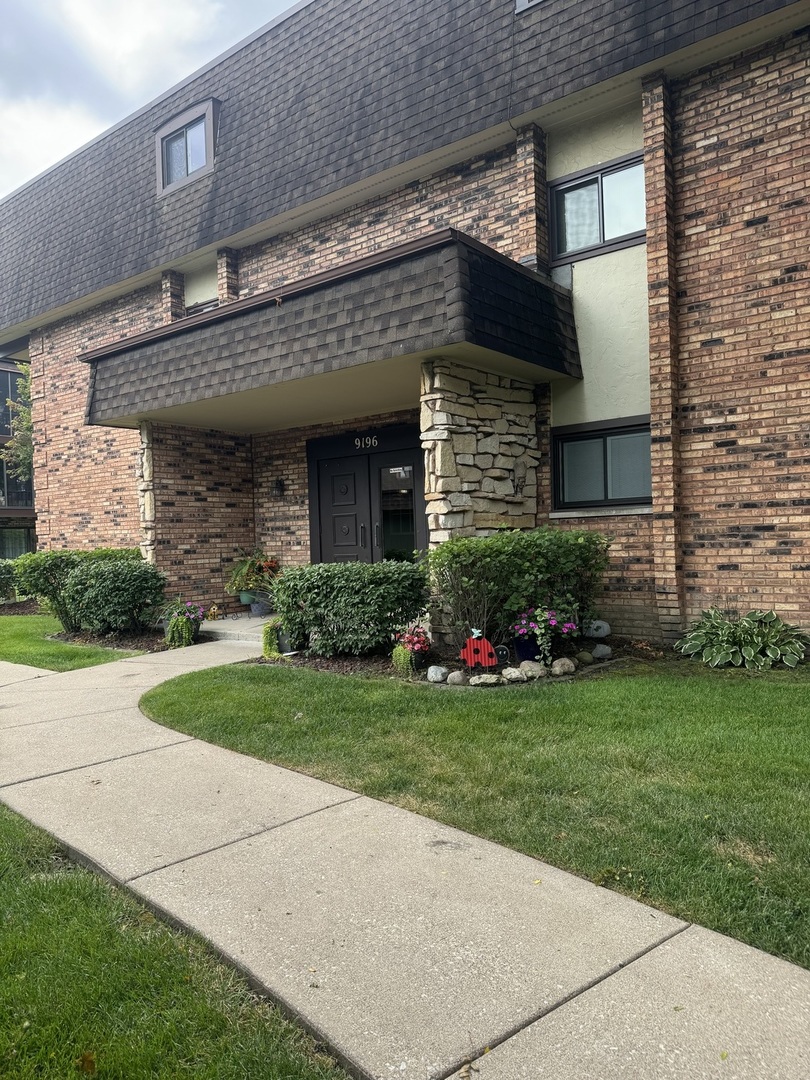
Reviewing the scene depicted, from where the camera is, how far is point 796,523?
23.0ft

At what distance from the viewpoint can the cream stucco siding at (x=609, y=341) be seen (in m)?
8.12

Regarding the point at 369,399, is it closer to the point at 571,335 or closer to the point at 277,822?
the point at 571,335

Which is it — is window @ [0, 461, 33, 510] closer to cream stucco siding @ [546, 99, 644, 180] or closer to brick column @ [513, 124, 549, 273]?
brick column @ [513, 124, 549, 273]

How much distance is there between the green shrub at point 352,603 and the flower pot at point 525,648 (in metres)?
1.05

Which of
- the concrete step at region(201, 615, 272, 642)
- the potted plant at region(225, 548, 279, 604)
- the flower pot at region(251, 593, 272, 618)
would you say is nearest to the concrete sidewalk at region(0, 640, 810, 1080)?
the concrete step at region(201, 615, 272, 642)

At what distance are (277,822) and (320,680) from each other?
2943 millimetres

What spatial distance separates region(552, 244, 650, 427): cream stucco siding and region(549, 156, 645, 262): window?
205 mm

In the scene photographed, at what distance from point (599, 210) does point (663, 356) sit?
2.11 meters

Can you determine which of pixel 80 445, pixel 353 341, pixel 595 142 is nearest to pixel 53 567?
pixel 80 445

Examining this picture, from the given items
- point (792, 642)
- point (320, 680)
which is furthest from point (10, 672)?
point (792, 642)

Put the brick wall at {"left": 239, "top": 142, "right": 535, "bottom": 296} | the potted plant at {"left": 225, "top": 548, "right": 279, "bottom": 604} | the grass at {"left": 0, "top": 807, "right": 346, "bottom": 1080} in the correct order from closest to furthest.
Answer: the grass at {"left": 0, "top": 807, "right": 346, "bottom": 1080}
the brick wall at {"left": 239, "top": 142, "right": 535, "bottom": 296}
the potted plant at {"left": 225, "top": 548, "right": 279, "bottom": 604}

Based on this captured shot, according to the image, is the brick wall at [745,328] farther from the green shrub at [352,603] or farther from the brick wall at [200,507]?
the brick wall at [200,507]

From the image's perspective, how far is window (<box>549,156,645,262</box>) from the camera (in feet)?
27.0

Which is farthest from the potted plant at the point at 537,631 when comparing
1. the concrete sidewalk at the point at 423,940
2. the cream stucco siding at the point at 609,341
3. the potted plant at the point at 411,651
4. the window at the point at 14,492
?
the window at the point at 14,492
